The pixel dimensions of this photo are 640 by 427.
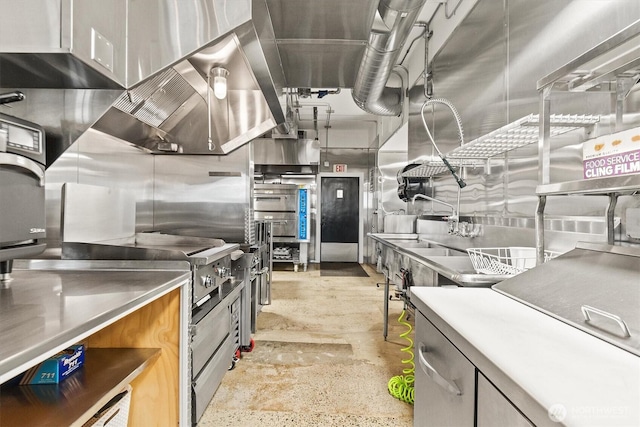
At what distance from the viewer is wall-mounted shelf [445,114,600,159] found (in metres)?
1.19

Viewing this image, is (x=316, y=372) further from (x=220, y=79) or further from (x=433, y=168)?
(x=220, y=79)

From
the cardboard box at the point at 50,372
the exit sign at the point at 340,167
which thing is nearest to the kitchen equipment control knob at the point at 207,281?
the cardboard box at the point at 50,372

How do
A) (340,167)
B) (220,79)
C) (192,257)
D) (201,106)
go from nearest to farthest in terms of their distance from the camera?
(192,257), (220,79), (201,106), (340,167)

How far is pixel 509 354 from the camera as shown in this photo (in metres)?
0.61

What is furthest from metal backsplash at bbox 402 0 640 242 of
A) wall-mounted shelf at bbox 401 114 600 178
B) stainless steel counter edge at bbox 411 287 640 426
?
stainless steel counter edge at bbox 411 287 640 426

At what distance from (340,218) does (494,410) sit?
20.8ft

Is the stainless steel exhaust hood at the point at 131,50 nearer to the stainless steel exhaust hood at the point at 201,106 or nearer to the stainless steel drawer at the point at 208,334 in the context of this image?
the stainless steel exhaust hood at the point at 201,106

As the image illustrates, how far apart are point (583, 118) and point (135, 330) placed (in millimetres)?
1980

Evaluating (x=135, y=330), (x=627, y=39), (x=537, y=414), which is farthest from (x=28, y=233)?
(x=627, y=39)

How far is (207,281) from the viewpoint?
1.62 meters

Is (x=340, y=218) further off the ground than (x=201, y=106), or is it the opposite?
(x=201, y=106)

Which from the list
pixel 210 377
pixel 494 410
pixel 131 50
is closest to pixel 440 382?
pixel 494 410

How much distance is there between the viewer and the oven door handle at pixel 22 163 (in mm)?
1018

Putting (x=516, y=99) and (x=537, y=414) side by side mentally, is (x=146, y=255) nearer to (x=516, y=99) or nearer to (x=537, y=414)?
(x=537, y=414)
